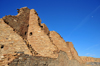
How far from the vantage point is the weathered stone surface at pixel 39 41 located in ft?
31.0

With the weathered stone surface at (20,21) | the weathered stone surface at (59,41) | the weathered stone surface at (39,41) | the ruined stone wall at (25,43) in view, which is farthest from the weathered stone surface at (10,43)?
the weathered stone surface at (59,41)

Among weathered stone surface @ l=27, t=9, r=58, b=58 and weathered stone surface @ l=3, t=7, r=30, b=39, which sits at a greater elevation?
weathered stone surface @ l=3, t=7, r=30, b=39

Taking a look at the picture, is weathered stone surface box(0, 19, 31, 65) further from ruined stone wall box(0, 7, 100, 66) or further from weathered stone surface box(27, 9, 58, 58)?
weathered stone surface box(27, 9, 58, 58)

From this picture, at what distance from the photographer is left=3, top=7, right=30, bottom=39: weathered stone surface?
31.1 ft

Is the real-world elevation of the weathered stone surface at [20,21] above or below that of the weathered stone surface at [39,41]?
above

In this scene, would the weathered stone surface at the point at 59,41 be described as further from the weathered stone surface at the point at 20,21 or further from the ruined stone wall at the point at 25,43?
the weathered stone surface at the point at 20,21

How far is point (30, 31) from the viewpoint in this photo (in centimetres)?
1077

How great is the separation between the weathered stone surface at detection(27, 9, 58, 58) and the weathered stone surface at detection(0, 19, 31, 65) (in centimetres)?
242

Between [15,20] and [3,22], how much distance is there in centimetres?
155

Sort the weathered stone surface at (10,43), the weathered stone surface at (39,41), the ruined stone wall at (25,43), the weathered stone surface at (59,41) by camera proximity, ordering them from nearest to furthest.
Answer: the ruined stone wall at (25,43) < the weathered stone surface at (10,43) < the weathered stone surface at (39,41) < the weathered stone surface at (59,41)

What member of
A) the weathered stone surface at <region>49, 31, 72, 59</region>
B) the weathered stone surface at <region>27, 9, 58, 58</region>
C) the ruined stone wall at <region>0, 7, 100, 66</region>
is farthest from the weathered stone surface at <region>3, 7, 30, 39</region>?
the weathered stone surface at <region>49, 31, 72, 59</region>

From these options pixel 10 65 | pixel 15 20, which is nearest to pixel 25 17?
pixel 15 20

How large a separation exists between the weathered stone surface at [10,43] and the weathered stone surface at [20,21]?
1199mm

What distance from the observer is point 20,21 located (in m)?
10.5
